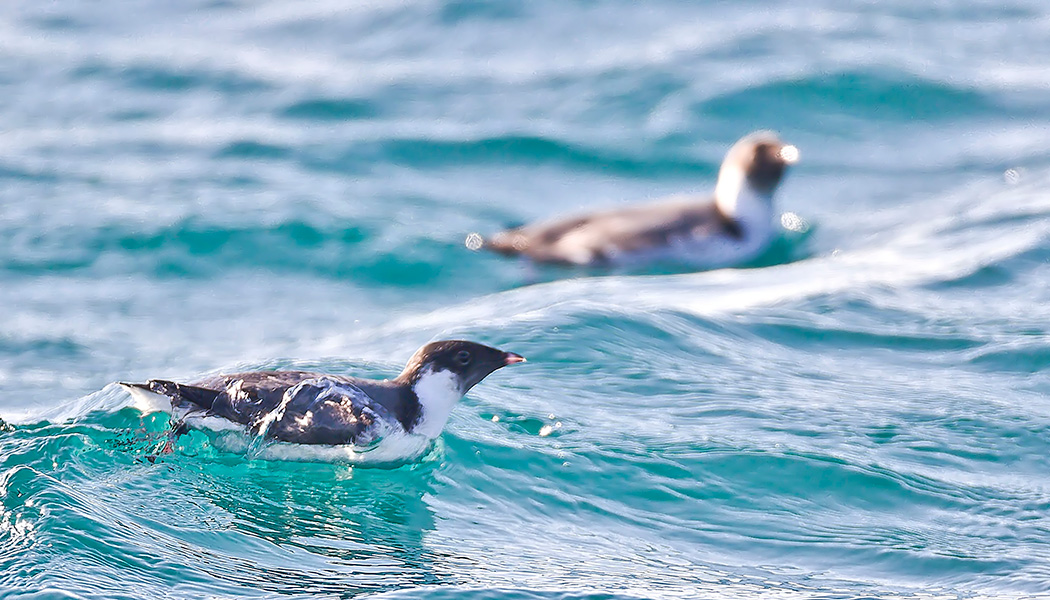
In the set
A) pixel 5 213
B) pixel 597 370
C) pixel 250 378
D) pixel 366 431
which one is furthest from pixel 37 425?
pixel 5 213

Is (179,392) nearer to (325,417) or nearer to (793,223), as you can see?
(325,417)

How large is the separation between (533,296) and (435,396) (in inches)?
168

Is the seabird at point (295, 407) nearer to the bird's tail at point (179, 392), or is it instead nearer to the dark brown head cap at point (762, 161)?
the bird's tail at point (179, 392)

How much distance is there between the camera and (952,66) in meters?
18.3

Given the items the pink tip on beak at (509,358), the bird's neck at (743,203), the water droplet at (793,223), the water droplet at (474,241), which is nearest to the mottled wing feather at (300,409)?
the pink tip on beak at (509,358)

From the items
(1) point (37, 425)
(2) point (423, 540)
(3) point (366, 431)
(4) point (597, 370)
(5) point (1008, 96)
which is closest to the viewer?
(2) point (423, 540)

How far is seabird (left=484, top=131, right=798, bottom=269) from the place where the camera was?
1262 cm

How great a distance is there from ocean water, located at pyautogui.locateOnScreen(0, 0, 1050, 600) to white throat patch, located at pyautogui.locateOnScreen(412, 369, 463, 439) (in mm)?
234

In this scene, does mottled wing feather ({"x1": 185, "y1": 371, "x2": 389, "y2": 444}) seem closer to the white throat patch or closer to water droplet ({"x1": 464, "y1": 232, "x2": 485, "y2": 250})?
the white throat patch

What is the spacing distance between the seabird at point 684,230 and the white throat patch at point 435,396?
5025 millimetres

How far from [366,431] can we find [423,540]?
0.74m

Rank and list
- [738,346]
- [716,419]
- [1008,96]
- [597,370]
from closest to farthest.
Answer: [716,419] → [597,370] → [738,346] → [1008,96]

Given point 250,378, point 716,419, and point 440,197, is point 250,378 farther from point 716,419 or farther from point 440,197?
point 440,197

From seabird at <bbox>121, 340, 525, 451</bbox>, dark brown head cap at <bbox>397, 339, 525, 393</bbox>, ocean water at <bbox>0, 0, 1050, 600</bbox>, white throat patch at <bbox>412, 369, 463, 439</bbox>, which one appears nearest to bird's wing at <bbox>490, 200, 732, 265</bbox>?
ocean water at <bbox>0, 0, 1050, 600</bbox>
